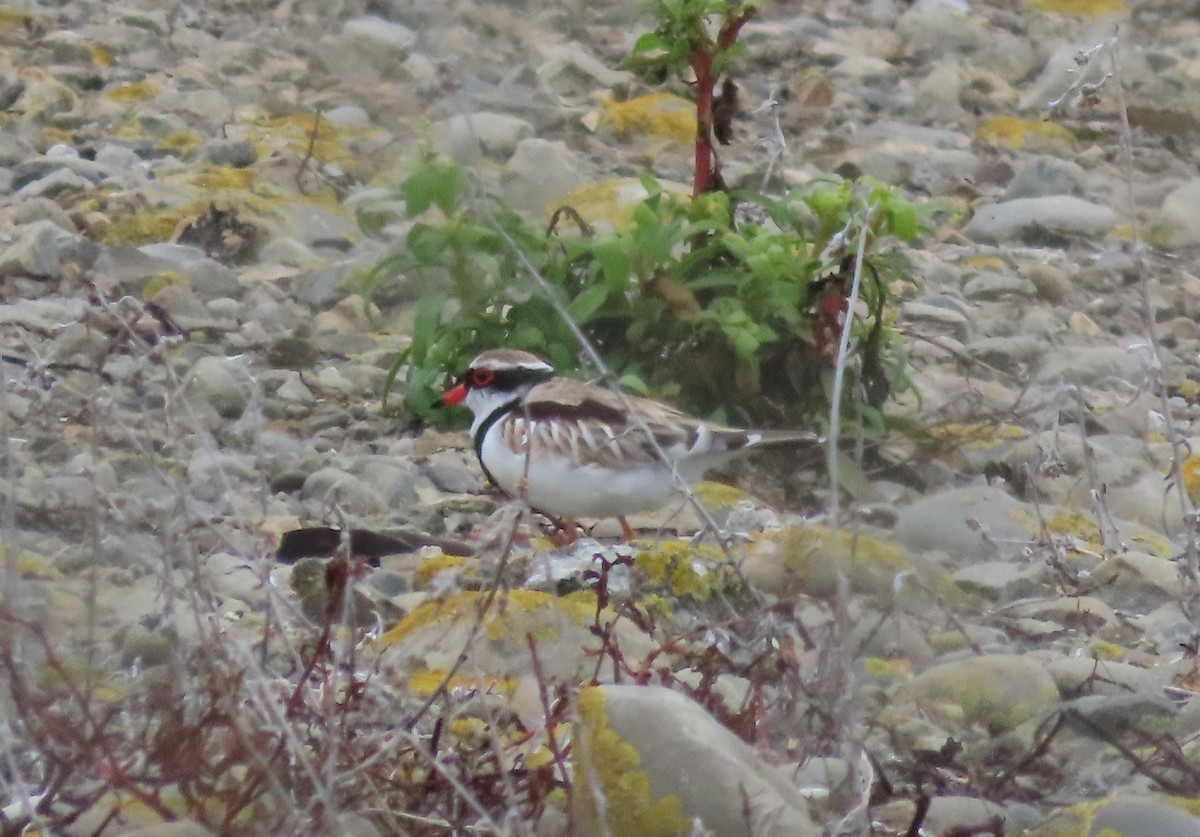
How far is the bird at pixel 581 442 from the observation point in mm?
4402

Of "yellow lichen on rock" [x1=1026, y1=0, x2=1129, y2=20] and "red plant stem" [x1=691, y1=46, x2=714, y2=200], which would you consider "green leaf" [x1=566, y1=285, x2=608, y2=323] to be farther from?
"yellow lichen on rock" [x1=1026, y1=0, x2=1129, y2=20]

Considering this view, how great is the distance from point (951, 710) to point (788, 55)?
7.26 m

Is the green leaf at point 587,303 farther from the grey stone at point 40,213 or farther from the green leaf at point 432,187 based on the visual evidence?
the grey stone at point 40,213

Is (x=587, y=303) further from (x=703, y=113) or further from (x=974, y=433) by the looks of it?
(x=974, y=433)

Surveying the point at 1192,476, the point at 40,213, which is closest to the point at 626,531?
the point at 1192,476

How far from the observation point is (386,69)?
881 cm

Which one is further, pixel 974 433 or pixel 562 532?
pixel 974 433

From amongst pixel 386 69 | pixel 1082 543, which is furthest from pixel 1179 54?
pixel 1082 543

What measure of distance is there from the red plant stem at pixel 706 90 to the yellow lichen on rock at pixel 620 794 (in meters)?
2.78

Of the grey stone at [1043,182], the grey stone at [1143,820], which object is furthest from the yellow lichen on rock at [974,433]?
the grey stone at [1043,182]

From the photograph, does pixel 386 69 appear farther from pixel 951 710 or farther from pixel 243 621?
pixel 951 710

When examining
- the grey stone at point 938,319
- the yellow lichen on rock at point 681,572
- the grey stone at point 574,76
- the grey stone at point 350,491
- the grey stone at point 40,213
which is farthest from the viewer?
the grey stone at point 574,76

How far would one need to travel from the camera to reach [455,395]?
4945 millimetres

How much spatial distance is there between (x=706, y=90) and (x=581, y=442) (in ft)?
4.21
